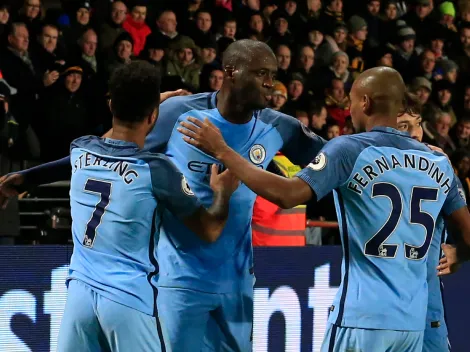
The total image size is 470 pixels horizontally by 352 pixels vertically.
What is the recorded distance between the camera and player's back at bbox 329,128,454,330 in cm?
426

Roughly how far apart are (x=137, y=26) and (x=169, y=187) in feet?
24.5

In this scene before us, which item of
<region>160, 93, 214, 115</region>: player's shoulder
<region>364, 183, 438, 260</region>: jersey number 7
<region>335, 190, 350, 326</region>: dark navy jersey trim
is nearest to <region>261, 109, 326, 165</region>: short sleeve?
<region>160, 93, 214, 115</region>: player's shoulder

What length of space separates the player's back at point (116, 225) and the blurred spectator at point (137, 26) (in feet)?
23.6

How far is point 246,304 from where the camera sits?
509cm

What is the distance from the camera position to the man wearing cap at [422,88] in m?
12.8

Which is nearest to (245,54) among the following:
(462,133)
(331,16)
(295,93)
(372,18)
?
(295,93)

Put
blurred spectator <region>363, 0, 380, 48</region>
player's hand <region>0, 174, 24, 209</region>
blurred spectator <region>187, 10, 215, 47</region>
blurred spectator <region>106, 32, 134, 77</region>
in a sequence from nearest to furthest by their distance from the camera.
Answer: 1. player's hand <region>0, 174, 24, 209</region>
2. blurred spectator <region>106, 32, 134, 77</region>
3. blurred spectator <region>187, 10, 215, 47</region>
4. blurred spectator <region>363, 0, 380, 48</region>

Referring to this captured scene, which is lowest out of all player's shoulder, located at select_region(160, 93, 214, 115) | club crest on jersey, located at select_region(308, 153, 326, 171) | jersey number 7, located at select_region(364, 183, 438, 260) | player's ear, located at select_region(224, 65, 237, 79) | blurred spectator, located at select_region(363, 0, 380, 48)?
jersey number 7, located at select_region(364, 183, 438, 260)

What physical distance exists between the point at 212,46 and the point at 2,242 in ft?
14.4

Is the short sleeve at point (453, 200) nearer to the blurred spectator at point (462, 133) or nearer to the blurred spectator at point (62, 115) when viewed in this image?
the blurred spectator at point (62, 115)

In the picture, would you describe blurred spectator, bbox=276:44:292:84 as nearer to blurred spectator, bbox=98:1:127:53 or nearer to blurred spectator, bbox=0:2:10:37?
blurred spectator, bbox=98:1:127:53

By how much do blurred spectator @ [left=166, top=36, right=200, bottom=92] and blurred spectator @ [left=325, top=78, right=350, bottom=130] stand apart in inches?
75.3

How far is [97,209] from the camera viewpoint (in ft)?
13.5

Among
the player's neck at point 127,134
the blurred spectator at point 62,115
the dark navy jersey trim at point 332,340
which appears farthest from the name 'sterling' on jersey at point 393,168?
the blurred spectator at point 62,115
